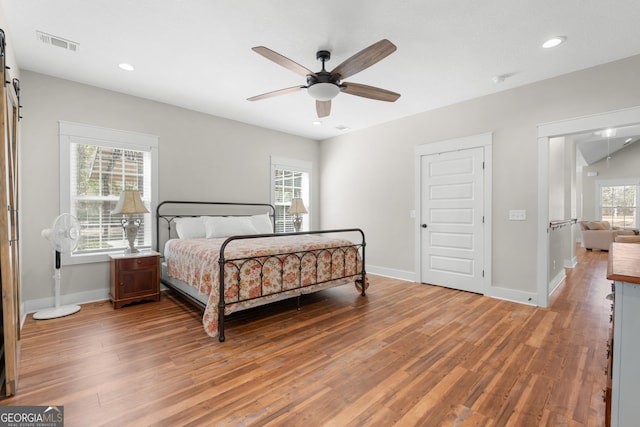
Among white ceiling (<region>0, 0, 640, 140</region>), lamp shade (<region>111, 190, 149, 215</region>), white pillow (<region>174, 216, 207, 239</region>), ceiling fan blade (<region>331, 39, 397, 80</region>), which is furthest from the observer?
white pillow (<region>174, 216, 207, 239</region>)

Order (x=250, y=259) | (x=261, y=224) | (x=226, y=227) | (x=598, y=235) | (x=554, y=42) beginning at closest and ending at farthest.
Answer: (x=554, y=42)
(x=250, y=259)
(x=226, y=227)
(x=261, y=224)
(x=598, y=235)

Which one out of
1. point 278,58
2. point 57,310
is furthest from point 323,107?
point 57,310

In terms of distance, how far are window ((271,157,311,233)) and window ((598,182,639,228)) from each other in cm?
991

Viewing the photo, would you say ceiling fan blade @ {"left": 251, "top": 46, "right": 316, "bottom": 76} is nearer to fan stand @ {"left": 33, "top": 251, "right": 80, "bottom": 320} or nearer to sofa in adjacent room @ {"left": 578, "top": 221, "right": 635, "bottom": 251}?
fan stand @ {"left": 33, "top": 251, "right": 80, "bottom": 320}

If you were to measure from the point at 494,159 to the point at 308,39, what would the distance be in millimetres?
2864

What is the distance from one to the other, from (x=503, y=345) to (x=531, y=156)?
92.8 inches

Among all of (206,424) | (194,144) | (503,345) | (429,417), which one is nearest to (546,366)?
(503,345)

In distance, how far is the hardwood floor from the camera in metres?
1.67

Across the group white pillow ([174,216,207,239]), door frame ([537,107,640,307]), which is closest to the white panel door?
door frame ([537,107,640,307])

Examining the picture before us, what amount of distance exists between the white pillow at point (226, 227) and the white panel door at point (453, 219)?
2769mm

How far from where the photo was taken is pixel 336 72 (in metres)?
2.55

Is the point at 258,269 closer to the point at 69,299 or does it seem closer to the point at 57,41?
the point at 69,299

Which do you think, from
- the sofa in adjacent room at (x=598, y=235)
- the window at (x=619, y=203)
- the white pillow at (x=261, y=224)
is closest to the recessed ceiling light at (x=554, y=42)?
Result: the white pillow at (x=261, y=224)

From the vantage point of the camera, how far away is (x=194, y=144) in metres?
4.54
